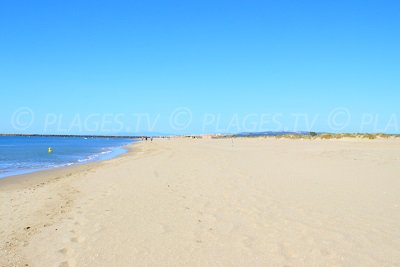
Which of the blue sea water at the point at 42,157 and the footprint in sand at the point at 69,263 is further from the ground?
the footprint in sand at the point at 69,263

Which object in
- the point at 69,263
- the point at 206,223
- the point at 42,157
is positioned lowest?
A: the point at 42,157

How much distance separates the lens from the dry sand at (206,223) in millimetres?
5070

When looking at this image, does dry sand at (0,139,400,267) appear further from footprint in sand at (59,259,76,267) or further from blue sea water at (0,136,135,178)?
blue sea water at (0,136,135,178)

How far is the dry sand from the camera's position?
5070 mm

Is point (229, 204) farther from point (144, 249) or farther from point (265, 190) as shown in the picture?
point (144, 249)

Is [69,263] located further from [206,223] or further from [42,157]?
[42,157]

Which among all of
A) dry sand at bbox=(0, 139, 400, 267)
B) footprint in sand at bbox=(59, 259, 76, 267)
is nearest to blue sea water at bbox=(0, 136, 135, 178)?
dry sand at bbox=(0, 139, 400, 267)

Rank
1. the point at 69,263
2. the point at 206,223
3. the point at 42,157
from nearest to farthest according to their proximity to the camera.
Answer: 1. the point at 69,263
2. the point at 206,223
3. the point at 42,157

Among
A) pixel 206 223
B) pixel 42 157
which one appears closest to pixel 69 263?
pixel 206 223

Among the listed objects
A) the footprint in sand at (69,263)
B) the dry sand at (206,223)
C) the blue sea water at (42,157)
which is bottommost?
the blue sea water at (42,157)

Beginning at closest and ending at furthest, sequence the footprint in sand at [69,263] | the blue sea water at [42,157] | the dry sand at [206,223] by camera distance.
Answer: the footprint in sand at [69,263] → the dry sand at [206,223] → the blue sea water at [42,157]

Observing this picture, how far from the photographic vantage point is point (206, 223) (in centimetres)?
679

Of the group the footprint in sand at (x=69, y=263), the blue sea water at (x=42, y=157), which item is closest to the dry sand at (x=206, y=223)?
the footprint in sand at (x=69, y=263)

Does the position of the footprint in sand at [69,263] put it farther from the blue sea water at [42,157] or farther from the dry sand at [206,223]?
the blue sea water at [42,157]
